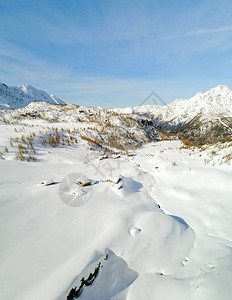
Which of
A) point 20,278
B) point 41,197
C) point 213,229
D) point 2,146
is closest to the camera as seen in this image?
point 20,278

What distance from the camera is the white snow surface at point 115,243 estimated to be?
1777 mm

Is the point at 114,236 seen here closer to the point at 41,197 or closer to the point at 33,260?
the point at 33,260

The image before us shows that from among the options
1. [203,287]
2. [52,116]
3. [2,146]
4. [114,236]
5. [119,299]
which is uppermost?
[52,116]

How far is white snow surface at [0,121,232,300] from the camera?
1.78 m

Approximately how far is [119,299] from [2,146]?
993 cm

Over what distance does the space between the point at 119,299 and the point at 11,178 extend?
16.9 feet

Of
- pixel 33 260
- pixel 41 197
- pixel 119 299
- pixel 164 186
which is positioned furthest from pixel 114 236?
pixel 164 186

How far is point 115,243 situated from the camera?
2602 millimetres

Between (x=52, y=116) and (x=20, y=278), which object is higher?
(x=52, y=116)

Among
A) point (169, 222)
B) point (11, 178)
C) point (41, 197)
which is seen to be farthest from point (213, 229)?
point (11, 178)

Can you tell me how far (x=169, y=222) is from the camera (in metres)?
3.23

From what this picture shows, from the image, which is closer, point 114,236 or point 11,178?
point 114,236

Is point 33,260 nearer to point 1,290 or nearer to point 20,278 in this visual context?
point 20,278

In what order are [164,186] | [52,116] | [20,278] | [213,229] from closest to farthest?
1. [20,278]
2. [213,229]
3. [164,186]
4. [52,116]
